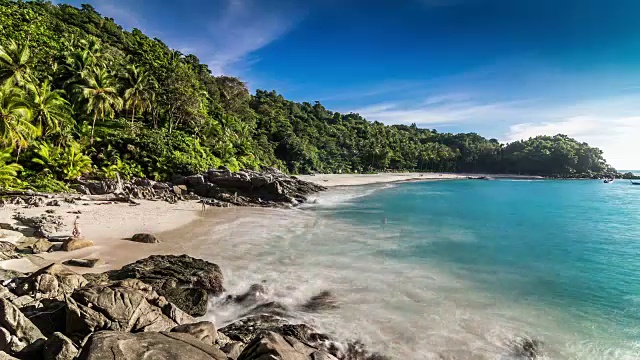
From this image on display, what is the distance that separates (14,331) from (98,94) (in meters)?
33.4

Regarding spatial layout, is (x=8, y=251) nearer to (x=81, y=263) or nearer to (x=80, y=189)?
(x=81, y=263)

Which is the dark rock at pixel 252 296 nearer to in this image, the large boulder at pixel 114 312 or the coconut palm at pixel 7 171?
the large boulder at pixel 114 312

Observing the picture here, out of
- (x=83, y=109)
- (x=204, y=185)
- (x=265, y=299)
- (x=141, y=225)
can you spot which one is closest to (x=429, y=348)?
(x=265, y=299)

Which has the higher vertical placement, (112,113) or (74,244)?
(112,113)

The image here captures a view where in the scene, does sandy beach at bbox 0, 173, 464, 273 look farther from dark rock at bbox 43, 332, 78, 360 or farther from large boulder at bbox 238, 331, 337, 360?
large boulder at bbox 238, 331, 337, 360

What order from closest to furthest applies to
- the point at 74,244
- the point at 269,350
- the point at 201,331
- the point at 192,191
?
the point at 269,350, the point at 201,331, the point at 74,244, the point at 192,191

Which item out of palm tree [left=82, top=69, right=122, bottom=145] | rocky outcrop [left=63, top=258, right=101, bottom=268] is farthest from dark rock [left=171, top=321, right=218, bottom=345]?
palm tree [left=82, top=69, right=122, bottom=145]

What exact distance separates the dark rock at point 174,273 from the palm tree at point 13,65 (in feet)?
71.7

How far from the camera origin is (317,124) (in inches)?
4181

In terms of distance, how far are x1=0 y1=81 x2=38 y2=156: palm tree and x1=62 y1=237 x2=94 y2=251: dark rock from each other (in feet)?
39.2

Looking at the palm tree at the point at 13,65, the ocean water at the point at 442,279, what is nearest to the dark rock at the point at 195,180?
the ocean water at the point at 442,279

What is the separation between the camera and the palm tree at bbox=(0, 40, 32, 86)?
23.7 meters

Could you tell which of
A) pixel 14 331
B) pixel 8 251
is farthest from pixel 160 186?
pixel 14 331

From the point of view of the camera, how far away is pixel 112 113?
36.5 meters
